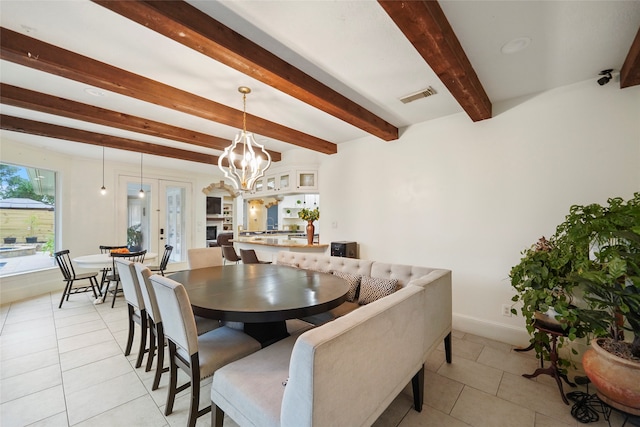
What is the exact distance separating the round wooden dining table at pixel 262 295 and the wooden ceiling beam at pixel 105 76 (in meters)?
1.67

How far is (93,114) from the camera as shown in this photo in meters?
2.93

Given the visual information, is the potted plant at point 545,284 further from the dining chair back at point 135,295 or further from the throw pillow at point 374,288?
the dining chair back at point 135,295

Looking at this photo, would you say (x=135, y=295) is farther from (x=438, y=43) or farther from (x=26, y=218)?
(x=26, y=218)

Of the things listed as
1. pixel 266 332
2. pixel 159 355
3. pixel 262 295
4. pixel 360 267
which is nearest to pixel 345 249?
pixel 360 267

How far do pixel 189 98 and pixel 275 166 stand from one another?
9.10ft

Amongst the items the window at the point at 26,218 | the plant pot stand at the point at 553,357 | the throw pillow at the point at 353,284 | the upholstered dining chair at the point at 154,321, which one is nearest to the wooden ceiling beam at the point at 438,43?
the throw pillow at the point at 353,284

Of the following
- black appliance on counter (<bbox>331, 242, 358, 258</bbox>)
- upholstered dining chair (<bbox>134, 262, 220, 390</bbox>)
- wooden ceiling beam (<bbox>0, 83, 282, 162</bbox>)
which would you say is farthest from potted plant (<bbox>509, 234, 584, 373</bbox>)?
wooden ceiling beam (<bbox>0, 83, 282, 162</bbox>)

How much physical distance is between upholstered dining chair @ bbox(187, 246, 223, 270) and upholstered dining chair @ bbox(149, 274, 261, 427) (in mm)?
1613

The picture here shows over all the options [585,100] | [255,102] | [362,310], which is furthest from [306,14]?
[585,100]

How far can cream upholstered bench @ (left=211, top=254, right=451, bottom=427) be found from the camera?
3.18 feet

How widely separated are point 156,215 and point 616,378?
724cm

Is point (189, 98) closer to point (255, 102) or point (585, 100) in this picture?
point (255, 102)

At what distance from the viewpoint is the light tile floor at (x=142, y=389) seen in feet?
5.57

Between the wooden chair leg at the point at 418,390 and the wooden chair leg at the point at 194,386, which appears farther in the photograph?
the wooden chair leg at the point at 418,390
